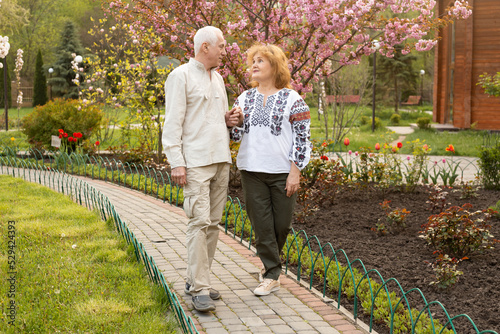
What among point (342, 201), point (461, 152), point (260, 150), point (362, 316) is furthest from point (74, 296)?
point (461, 152)

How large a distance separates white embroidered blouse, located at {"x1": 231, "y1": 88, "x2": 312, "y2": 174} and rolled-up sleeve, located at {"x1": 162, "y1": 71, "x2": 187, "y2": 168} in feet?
Answer: 1.78

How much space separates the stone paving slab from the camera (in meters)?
3.49

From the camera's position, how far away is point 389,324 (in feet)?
11.6

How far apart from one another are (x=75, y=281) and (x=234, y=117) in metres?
1.66

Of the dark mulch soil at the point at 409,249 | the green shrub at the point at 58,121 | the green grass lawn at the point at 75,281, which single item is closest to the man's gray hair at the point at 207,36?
the green grass lawn at the point at 75,281

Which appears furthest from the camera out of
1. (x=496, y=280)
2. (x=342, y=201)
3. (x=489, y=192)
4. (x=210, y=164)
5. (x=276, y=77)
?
(x=489, y=192)

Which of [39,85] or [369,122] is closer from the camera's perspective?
[369,122]

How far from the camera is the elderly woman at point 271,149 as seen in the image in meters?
3.93

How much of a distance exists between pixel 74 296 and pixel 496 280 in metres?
3.17

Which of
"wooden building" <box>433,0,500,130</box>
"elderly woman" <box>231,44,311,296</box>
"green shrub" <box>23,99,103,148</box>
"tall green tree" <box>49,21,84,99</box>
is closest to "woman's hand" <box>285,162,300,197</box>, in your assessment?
"elderly woman" <box>231,44,311,296</box>

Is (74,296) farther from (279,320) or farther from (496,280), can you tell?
(496,280)

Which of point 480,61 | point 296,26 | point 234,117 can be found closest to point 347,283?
point 234,117

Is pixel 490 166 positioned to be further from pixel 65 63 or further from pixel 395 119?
pixel 65 63

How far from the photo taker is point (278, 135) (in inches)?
155
